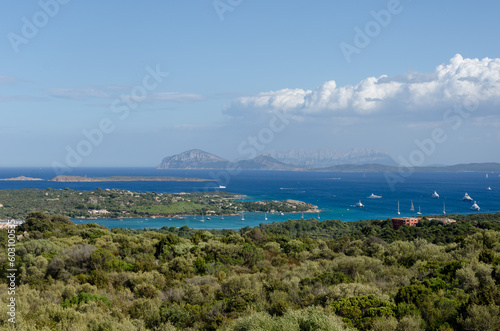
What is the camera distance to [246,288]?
13875 mm

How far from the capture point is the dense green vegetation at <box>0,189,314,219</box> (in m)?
73.0

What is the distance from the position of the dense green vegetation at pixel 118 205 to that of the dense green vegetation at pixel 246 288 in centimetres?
5252

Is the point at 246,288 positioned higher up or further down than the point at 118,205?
higher up

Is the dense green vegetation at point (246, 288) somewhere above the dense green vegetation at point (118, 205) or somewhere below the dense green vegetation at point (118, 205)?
above

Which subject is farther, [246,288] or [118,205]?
[118,205]

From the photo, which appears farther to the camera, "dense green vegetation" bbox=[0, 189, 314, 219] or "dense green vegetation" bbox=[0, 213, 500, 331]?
"dense green vegetation" bbox=[0, 189, 314, 219]

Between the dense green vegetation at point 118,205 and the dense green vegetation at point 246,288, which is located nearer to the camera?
the dense green vegetation at point 246,288

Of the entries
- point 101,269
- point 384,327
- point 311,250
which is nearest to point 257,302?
point 384,327

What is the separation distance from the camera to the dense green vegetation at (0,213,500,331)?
10188 millimetres

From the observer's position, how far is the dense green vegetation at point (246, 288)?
1019 cm

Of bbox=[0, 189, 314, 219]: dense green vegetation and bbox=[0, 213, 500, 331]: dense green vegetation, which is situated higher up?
bbox=[0, 213, 500, 331]: dense green vegetation

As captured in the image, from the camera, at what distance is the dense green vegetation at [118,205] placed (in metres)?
73.0

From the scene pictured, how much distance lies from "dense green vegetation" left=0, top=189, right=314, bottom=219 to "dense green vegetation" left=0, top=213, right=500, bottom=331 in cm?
5252

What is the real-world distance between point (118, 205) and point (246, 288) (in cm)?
7040
